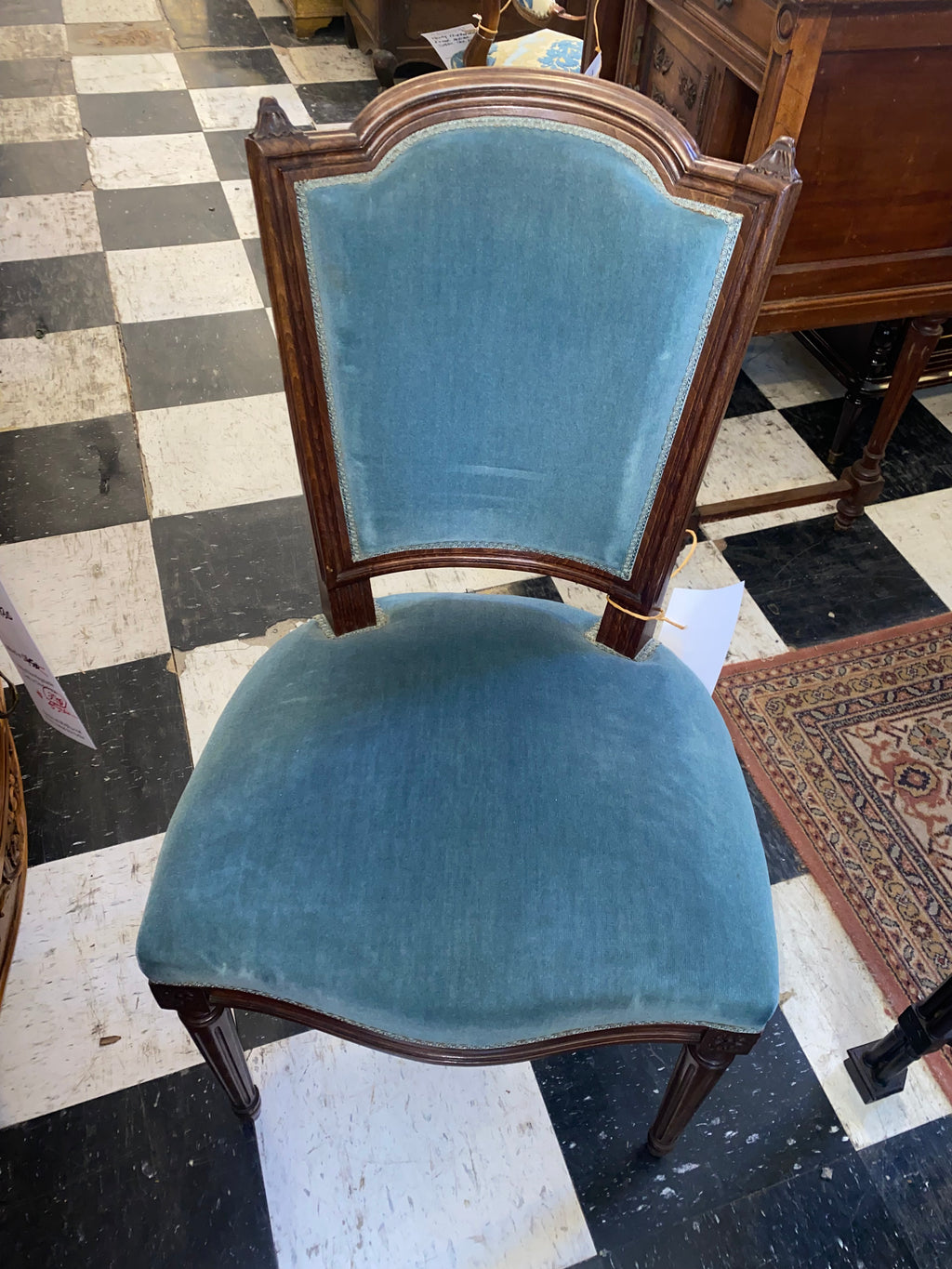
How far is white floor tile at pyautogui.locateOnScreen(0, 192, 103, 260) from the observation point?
2340mm

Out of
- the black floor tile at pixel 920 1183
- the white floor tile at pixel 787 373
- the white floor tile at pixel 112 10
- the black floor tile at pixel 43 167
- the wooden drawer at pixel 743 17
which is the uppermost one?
the wooden drawer at pixel 743 17

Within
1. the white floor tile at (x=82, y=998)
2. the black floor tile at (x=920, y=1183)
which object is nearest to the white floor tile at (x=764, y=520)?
the black floor tile at (x=920, y=1183)

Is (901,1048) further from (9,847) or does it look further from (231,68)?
(231,68)

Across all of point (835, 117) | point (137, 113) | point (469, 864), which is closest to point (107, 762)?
point (469, 864)

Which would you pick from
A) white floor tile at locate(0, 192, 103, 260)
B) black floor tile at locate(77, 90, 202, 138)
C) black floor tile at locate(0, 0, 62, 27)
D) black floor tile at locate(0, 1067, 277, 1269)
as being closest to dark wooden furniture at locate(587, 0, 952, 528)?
black floor tile at locate(0, 1067, 277, 1269)

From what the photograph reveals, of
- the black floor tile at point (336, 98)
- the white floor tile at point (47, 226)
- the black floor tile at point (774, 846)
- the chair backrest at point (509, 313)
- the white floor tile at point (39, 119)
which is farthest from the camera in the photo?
the black floor tile at point (336, 98)

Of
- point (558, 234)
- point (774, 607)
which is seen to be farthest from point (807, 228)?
point (558, 234)

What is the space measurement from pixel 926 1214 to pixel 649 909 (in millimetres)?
622

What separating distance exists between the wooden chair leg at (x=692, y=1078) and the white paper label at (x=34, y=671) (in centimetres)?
74

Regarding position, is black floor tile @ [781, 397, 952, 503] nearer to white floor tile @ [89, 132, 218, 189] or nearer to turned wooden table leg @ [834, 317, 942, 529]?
turned wooden table leg @ [834, 317, 942, 529]

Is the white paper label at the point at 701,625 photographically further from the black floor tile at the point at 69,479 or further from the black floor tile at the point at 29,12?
the black floor tile at the point at 29,12

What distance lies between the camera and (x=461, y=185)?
2.31 ft

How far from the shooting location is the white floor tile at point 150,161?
258 centimetres

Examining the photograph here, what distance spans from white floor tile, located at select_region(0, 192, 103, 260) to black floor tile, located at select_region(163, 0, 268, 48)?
1.13 m
